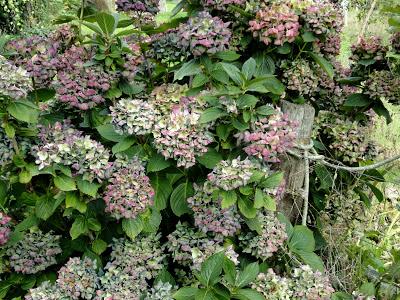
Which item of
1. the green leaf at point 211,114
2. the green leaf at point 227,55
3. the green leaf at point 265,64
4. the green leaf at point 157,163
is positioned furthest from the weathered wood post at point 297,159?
the green leaf at point 157,163

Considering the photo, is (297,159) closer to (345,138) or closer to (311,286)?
(345,138)

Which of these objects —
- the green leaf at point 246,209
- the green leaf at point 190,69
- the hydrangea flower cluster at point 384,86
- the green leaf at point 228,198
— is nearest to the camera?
the green leaf at point 228,198

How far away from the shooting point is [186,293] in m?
1.71

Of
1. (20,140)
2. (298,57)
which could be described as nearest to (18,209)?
(20,140)

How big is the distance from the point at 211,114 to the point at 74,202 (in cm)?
54

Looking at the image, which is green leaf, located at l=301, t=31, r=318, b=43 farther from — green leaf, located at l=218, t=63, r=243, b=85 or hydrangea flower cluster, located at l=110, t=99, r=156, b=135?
hydrangea flower cluster, located at l=110, t=99, r=156, b=135

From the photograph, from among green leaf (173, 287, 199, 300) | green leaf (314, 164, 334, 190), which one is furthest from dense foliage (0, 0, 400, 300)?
green leaf (314, 164, 334, 190)

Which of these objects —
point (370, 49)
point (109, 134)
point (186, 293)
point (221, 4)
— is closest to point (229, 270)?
point (186, 293)

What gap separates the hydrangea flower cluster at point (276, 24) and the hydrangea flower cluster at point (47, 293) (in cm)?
117

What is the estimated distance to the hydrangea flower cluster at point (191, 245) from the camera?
1.80 metres

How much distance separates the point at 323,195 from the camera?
2504 millimetres

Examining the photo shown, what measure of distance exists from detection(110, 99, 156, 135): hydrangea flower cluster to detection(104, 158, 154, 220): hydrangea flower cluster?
13 cm

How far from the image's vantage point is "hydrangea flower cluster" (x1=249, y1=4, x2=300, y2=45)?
199cm

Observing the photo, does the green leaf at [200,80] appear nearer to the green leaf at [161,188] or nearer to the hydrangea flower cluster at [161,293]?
the green leaf at [161,188]
